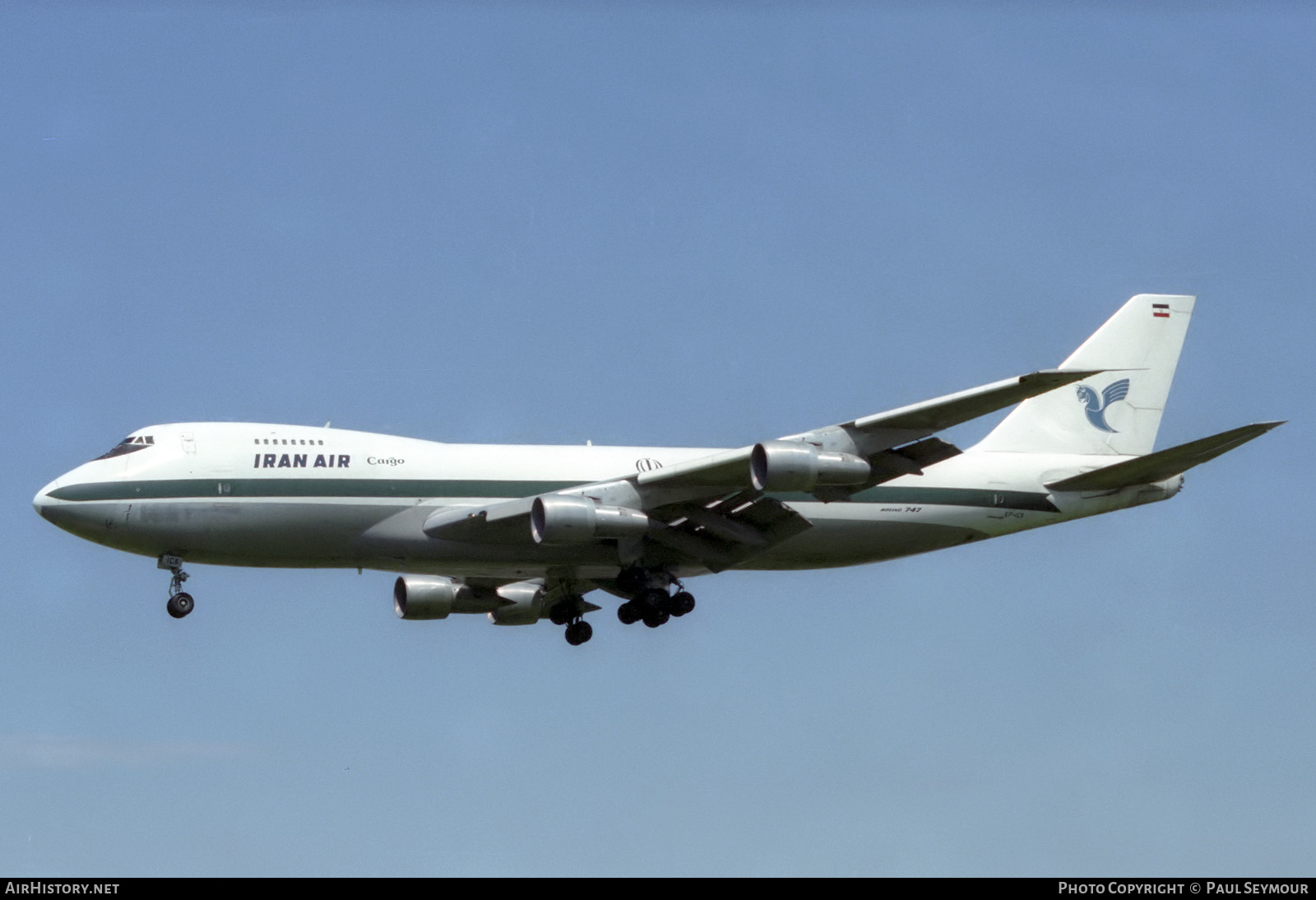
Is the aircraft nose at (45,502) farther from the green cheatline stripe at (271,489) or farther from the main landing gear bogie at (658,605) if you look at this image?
the main landing gear bogie at (658,605)

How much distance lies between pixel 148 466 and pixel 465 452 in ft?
25.0

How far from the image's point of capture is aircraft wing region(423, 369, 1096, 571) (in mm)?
38000

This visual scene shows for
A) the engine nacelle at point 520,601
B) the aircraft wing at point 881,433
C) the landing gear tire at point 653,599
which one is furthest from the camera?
the engine nacelle at point 520,601

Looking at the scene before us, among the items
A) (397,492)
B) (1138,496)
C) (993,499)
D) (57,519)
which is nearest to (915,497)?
(993,499)

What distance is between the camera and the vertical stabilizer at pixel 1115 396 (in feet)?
157

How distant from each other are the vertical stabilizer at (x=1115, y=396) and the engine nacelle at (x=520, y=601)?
43.0 feet

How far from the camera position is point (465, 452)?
139 ft

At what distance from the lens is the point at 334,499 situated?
1596 inches

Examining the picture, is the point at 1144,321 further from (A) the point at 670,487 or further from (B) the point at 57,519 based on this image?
(B) the point at 57,519

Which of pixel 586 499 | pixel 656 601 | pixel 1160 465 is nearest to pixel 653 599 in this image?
pixel 656 601

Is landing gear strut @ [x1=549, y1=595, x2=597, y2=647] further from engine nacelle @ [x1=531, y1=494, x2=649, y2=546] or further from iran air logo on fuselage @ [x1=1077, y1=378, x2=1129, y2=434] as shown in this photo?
iran air logo on fuselage @ [x1=1077, y1=378, x2=1129, y2=434]

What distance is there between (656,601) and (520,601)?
666 cm

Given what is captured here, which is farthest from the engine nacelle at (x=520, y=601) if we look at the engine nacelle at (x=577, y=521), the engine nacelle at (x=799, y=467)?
the engine nacelle at (x=799, y=467)

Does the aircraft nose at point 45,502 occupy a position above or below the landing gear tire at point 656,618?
above
